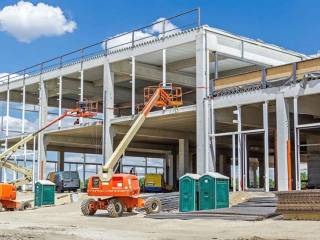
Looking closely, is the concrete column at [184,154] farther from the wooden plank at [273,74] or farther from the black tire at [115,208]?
the black tire at [115,208]

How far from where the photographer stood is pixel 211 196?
76.4 feet

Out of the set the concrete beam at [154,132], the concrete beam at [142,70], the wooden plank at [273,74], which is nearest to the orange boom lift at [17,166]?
the concrete beam at [154,132]

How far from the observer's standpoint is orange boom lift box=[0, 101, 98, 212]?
30.7m

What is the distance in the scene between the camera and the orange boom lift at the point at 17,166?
101 feet

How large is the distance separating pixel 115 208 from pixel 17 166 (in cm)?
2081

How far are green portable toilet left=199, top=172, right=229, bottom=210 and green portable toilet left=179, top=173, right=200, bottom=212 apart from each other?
25cm

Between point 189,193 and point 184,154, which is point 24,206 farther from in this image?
point 184,154

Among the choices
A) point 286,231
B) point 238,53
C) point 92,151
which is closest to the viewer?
point 286,231

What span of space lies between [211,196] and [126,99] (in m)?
27.3

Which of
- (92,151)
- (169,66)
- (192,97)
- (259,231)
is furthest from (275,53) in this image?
(92,151)

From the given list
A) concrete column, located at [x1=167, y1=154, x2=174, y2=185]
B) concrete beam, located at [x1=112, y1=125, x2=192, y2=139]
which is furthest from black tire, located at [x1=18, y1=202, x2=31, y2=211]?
concrete column, located at [x1=167, y1=154, x2=174, y2=185]

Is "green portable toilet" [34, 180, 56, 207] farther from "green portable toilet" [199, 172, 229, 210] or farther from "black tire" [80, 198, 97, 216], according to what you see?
"green portable toilet" [199, 172, 229, 210]

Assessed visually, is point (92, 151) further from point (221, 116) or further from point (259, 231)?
point (259, 231)

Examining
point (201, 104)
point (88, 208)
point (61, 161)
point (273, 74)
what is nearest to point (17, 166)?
point (61, 161)
